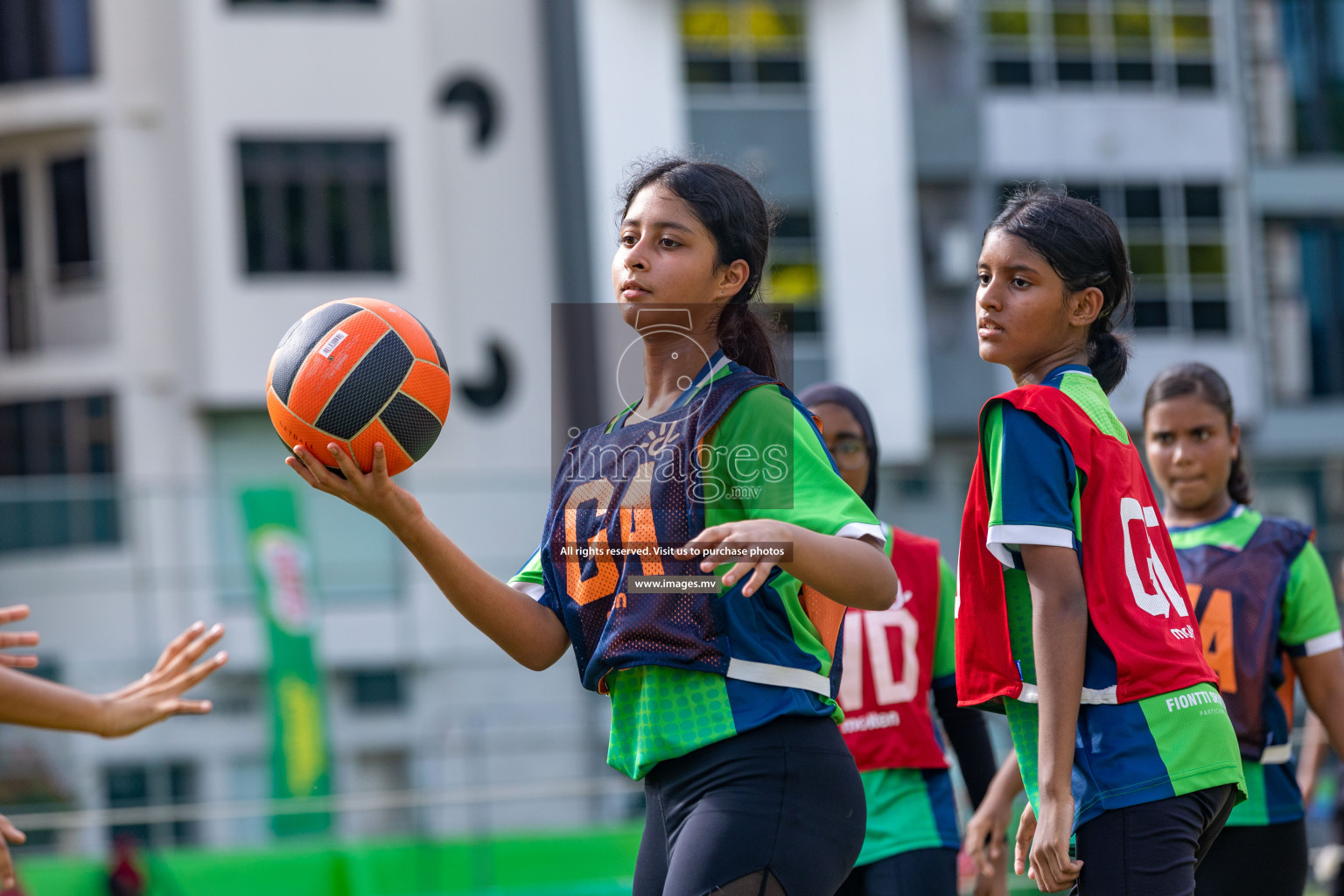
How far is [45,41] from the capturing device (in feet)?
Result: 70.8

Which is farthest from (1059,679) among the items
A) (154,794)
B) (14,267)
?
(14,267)

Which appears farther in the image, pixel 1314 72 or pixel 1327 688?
pixel 1314 72

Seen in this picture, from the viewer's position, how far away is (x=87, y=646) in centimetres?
1700

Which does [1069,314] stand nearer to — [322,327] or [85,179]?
[322,327]

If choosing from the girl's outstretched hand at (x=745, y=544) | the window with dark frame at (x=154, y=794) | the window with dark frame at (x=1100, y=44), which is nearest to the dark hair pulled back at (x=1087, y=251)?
the girl's outstretched hand at (x=745, y=544)

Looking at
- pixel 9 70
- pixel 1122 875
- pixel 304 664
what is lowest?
pixel 304 664

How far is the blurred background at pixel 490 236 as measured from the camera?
19.2 meters

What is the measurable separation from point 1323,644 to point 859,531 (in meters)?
2.23

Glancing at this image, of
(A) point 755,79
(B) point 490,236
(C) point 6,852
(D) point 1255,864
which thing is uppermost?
(A) point 755,79

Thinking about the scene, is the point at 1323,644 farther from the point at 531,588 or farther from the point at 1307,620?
the point at 531,588

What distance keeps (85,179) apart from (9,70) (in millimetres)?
1964

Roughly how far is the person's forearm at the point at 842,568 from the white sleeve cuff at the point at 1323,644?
7.01 ft

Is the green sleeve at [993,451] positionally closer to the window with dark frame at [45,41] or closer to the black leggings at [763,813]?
the black leggings at [763,813]

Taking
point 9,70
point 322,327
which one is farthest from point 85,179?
point 322,327
